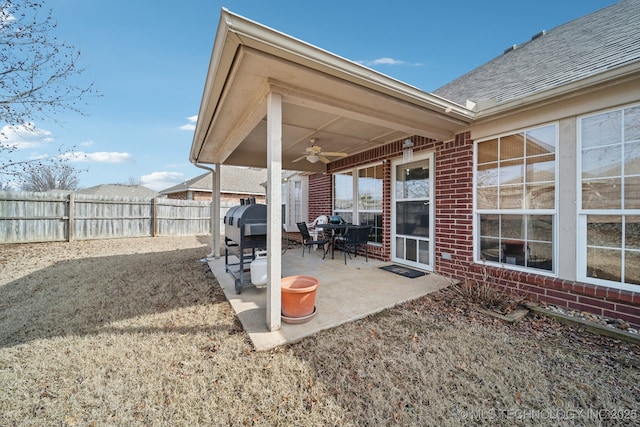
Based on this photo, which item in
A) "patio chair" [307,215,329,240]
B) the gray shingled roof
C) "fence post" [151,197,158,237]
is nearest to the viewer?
the gray shingled roof

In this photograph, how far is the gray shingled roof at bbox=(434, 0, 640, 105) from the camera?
298cm

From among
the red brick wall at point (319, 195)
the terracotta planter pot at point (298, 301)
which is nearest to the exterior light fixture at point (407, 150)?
the red brick wall at point (319, 195)

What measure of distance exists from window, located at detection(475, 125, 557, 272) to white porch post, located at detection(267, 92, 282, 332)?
3339 millimetres

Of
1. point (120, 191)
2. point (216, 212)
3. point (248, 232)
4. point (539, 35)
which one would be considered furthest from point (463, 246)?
point (120, 191)

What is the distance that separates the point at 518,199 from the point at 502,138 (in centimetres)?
Result: 97

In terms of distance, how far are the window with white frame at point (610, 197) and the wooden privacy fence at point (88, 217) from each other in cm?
1327

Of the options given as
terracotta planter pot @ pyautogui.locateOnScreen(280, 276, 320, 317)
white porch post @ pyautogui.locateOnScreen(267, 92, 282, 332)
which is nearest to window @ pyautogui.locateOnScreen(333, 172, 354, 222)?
terracotta planter pot @ pyautogui.locateOnScreen(280, 276, 320, 317)

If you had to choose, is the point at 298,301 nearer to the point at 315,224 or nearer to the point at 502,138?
the point at 502,138

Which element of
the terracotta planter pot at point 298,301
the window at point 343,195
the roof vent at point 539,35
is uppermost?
the roof vent at point 539,35

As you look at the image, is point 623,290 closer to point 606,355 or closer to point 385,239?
point 606,355

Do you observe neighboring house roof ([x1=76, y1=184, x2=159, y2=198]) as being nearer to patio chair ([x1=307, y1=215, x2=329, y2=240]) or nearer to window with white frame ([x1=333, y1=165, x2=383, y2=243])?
patio chair ([x1=307, y1=215, x2=329, y2=240])

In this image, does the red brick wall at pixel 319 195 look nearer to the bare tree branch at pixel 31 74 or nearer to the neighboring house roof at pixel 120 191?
the bare tree branch at pixel 31 74

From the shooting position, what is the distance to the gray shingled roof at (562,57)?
2.98m

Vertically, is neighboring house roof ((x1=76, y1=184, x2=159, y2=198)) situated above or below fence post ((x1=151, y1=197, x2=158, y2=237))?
above
